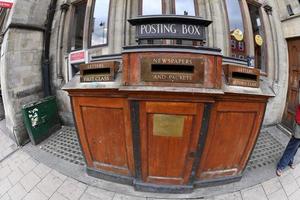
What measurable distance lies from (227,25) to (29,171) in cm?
667

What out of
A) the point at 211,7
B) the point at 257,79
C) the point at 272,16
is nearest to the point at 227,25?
the point at 211,7

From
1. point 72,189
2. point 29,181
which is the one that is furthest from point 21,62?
point 72,189

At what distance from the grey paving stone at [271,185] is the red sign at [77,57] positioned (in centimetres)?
615

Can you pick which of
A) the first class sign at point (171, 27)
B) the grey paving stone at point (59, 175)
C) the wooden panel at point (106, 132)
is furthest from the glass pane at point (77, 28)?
the first class sign at point (171, 27)

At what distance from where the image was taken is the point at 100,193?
3.66 meters

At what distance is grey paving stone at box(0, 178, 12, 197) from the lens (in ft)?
13.2

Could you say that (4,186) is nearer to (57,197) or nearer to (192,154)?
(57,197)

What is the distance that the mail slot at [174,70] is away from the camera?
9.44 ft

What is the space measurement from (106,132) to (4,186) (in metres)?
2.70

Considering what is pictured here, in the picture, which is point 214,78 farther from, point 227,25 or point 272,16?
point 272,16

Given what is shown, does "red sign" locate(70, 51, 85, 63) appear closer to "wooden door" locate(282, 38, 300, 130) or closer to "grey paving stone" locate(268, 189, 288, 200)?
"grey paving stone" locate(268, 189, 288, 200)

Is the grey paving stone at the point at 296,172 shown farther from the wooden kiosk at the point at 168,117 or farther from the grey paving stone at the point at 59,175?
the grey paving stone at the point at 59,175

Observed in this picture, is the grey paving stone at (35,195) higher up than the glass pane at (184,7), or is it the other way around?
the glass pane at (184,7)

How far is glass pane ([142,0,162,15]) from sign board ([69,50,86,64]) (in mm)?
2494
